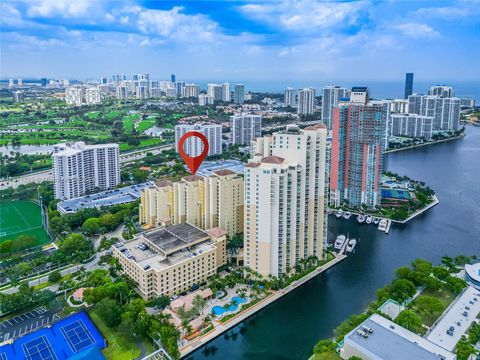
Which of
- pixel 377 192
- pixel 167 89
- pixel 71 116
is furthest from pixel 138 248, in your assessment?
pixel 167 89

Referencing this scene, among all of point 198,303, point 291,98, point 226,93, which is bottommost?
point 198,303


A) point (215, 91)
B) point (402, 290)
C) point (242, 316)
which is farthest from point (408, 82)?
point (242, 316)

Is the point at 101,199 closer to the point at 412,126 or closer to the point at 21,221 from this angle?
the point at 21,221

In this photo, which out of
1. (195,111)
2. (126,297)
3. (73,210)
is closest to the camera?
(126,297)

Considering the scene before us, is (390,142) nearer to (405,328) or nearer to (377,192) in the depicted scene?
(377,192)

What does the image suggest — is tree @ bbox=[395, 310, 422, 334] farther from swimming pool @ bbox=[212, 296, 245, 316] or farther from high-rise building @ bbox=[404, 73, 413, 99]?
high-rise building @ bbox=[404, 73, 413, 99]
